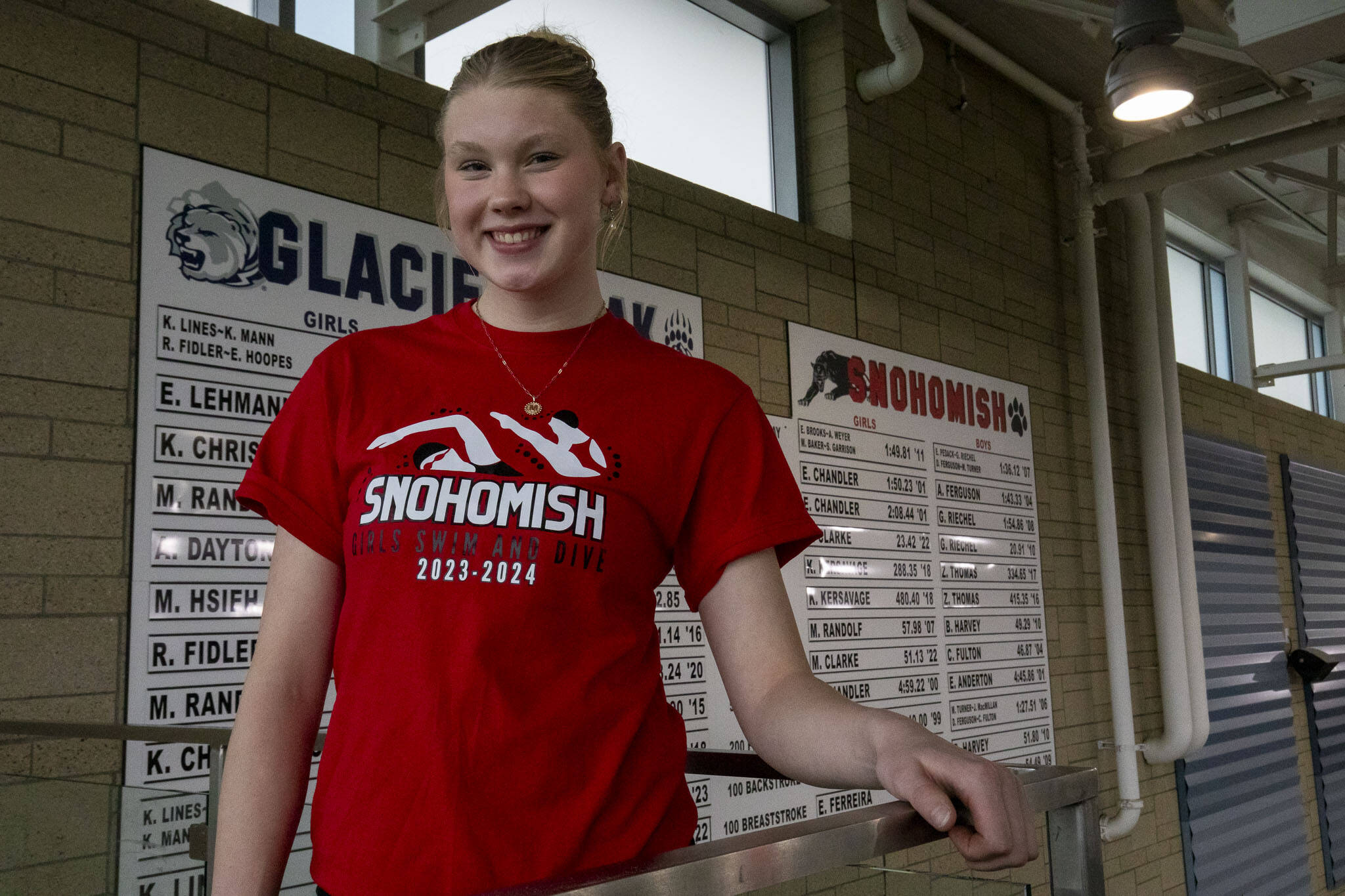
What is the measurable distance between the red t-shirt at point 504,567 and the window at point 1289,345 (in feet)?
26.3

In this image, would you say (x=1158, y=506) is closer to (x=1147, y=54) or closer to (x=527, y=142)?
(x=1147, y=54)

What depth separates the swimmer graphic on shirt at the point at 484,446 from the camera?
1.06 metres

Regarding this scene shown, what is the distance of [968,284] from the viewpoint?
16.9 feet

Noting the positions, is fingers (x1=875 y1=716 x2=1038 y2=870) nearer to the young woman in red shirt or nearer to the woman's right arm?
the young woman in red shirt

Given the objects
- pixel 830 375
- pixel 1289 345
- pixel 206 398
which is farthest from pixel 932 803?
pixel 1289 345

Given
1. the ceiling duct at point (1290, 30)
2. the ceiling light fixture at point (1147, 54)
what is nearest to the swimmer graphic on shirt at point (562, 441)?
the ceiling light fixture at point (1147, 54)

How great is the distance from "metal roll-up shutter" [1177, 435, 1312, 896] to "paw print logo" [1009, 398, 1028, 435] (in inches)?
68.9

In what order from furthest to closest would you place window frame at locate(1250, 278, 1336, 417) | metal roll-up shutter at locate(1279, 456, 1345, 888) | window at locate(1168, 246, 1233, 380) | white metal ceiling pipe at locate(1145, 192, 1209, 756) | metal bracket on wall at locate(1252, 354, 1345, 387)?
window frame at locate(1250, 278, 1336, 417)
metal roll-up shutter at locate(1279, 456, 1345, 888)
window at locate(1168, 246, 1233, 380)
metal bracket on wall at locate(1252, 354, 1345, 387)
white metal ceiling pipe at locate(1145, 192, 1209, 756)

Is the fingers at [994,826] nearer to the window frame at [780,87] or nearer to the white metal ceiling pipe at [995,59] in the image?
the window frame at [780,87]

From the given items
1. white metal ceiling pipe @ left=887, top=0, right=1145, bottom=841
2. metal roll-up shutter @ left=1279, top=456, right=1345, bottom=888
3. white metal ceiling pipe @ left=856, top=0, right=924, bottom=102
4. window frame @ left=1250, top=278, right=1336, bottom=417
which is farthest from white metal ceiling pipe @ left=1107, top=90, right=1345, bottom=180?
window frame @ left=1250, top=278, right=1336, bottom=417

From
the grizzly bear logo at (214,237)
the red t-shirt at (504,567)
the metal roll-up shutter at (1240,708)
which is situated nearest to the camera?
the red t-shirt at (504,567)

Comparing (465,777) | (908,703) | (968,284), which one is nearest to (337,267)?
(465,777)

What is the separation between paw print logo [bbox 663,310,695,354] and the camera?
362 cm

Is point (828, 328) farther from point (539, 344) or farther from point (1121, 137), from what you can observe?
point (539, 344)
